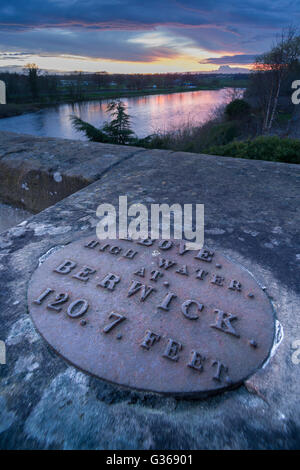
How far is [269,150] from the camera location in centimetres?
421

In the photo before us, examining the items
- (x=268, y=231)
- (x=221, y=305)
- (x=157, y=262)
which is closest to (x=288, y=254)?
(x=268, y=231)

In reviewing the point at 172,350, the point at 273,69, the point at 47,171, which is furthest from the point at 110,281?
the point at 273,69

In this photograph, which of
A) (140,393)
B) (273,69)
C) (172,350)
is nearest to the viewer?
(140,393)

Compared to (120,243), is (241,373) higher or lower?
lower

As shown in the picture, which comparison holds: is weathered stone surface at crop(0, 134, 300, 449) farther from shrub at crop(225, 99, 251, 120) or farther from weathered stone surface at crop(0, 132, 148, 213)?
shrub at crop(225, 99, 251, 120)

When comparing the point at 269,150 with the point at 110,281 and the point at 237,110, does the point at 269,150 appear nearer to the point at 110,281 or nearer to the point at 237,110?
the point at 110,281

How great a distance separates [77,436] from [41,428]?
0.34 feet

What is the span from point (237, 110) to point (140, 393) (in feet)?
59.4

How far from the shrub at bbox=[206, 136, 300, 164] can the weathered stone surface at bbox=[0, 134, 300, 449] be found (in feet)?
8.43

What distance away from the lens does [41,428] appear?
2.51ft

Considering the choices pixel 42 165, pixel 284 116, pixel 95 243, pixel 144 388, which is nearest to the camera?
pixel 144 388

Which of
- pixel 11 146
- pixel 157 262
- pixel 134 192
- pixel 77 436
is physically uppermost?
pixel 11 146

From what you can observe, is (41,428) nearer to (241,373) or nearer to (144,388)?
(144,388)

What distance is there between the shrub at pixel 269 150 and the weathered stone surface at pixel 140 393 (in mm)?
2570
